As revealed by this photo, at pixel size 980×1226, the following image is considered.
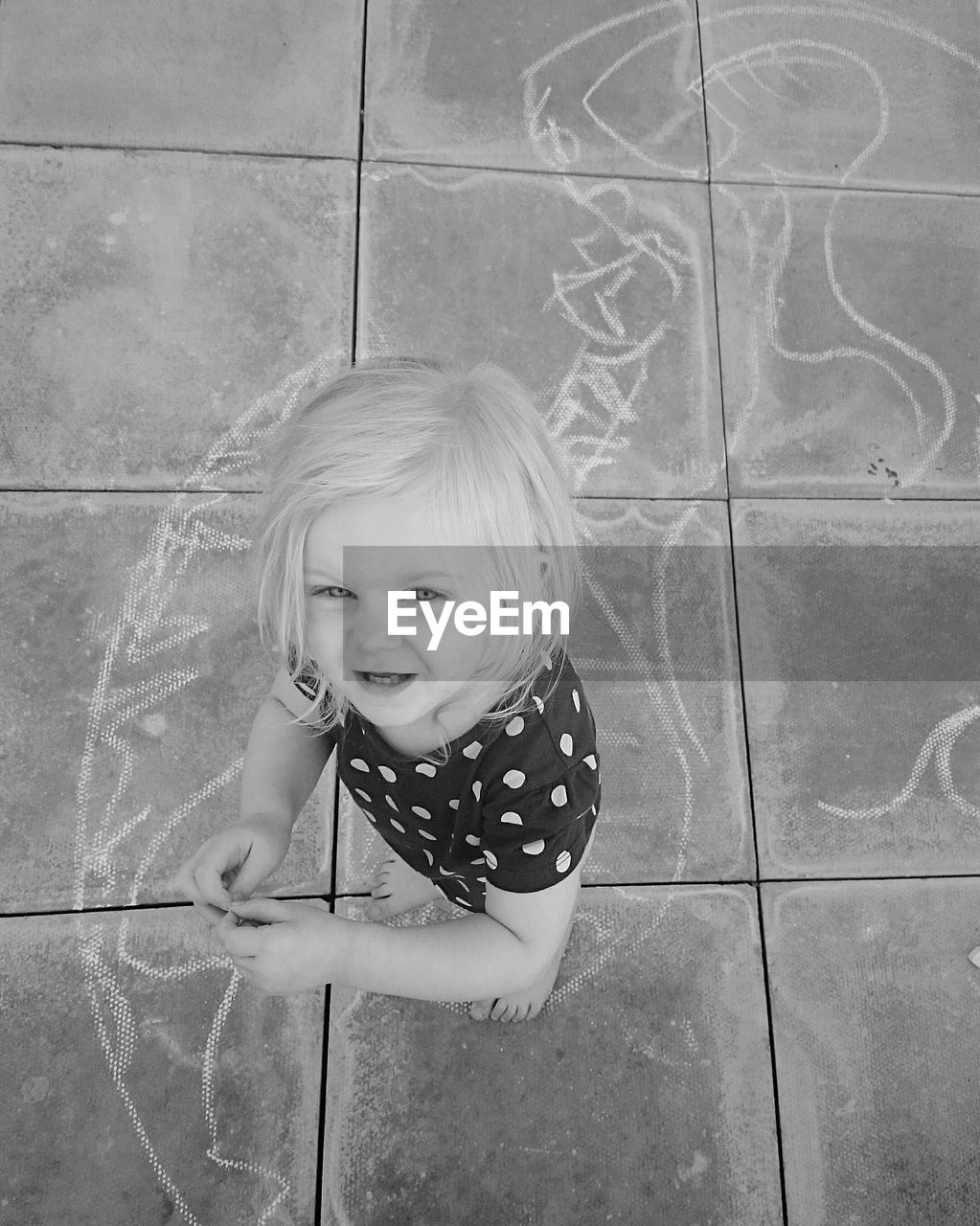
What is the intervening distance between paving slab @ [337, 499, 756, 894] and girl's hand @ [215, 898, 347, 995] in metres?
0.68

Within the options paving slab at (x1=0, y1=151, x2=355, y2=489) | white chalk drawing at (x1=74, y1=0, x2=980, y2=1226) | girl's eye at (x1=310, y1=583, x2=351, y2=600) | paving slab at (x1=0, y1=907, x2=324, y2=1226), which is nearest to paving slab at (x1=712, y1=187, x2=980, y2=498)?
white chalk drawing at (x1=74, y1=0, x2=980, y2=1226)

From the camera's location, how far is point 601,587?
217 cm

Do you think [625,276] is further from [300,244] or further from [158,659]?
[158,659]

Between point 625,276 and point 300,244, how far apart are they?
34.3 inches

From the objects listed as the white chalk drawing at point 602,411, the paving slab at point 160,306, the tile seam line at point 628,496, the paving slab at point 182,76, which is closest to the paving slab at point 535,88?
the white chalk drawing at point 602,411

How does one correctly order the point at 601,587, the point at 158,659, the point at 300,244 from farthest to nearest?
the point at 300,244 < the point at 601,587 < the point at 158,659

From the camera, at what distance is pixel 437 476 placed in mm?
1061

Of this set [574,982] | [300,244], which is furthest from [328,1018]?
[300,244]

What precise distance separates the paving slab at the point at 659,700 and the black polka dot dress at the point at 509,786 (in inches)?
25.7

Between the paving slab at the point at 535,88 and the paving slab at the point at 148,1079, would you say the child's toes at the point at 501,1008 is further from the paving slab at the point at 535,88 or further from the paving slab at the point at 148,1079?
the paving slab at the point at 535,88

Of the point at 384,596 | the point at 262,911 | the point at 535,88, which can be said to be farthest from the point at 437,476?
the point at 535,88

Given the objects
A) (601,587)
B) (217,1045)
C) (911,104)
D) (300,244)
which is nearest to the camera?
(217,1045)

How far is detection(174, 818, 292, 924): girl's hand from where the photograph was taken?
50.8 inches

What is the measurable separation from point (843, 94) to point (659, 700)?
193 centimetres
